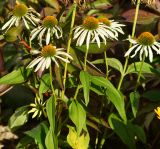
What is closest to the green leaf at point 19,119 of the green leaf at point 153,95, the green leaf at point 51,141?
the green leaf at point 51,141

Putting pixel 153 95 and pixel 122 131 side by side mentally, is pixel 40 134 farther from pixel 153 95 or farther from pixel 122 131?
pixel 153 95

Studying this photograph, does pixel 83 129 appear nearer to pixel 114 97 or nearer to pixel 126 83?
pixel 114 97

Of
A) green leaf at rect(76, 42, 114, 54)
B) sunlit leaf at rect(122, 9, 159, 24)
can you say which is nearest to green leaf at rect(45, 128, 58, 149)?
green leaf at rect(76, 42, 114, 54)

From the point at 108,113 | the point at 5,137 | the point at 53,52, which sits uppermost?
the point at 53,52

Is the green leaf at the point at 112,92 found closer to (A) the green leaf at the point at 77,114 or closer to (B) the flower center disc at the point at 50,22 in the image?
(A) the green leaf at the point at 77,114

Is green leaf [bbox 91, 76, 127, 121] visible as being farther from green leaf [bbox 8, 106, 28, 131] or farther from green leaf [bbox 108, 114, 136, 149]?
green leaf [bbox 8, 106, 28, 131]

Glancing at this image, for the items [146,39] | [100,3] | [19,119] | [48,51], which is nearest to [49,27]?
[48,51]

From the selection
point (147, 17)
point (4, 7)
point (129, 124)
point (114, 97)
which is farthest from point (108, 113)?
point (4, 7)
